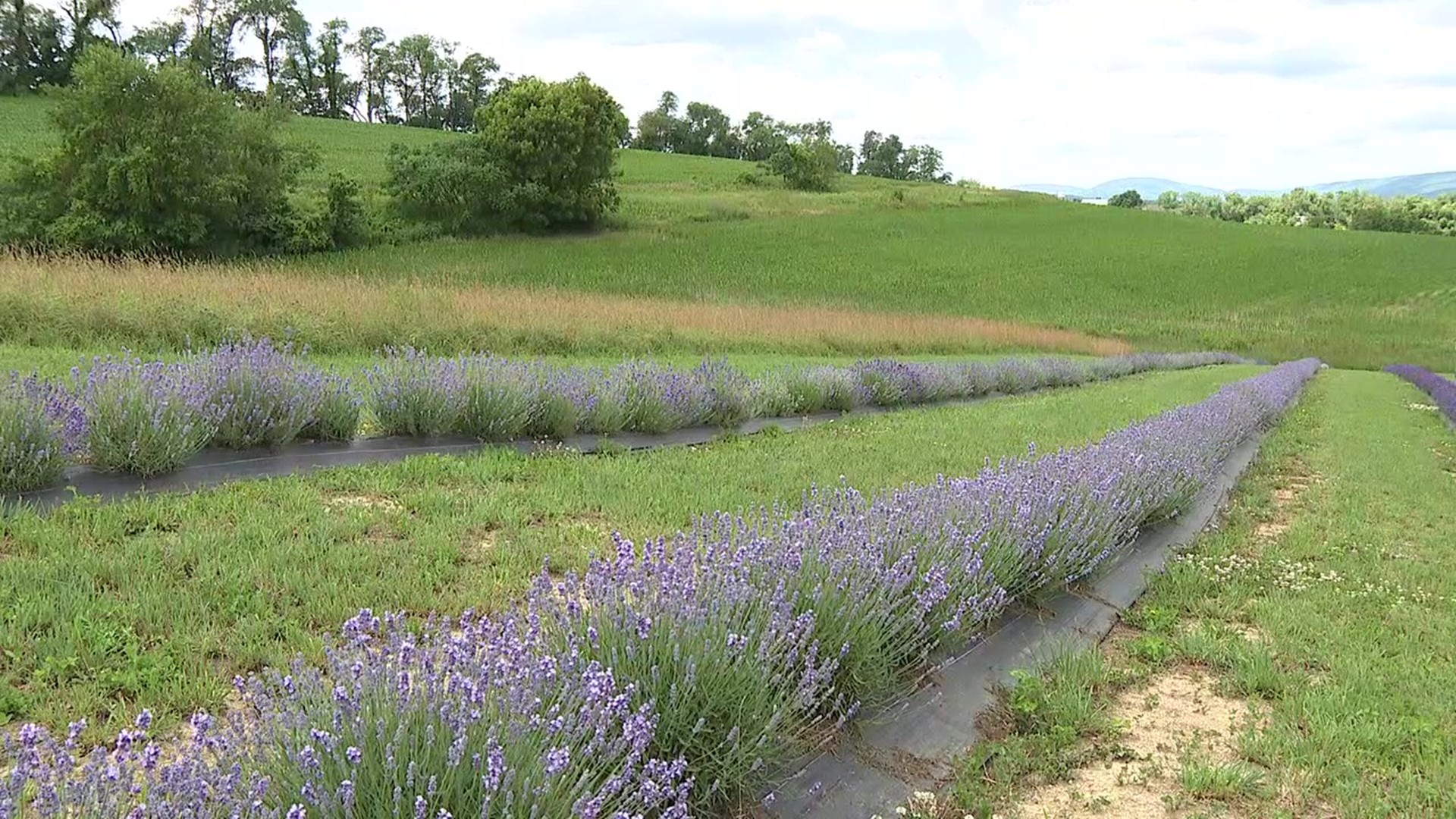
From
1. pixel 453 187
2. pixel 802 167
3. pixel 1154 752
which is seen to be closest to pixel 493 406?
pixel 1154 752

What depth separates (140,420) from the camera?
13.9 ft

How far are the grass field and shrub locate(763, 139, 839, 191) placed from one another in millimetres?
58523

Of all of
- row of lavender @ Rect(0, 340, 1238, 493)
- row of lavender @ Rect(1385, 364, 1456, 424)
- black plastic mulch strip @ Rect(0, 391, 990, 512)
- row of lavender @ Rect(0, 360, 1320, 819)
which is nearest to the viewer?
row of lavender @ Rect(0, 360, 1320, 819)

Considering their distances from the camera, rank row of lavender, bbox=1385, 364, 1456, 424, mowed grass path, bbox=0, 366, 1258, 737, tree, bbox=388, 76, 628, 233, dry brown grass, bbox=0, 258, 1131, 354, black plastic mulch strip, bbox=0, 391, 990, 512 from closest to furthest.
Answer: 1. mowed grass path, bbox=0, 366, 1258, 737
2. black plastic mulch strip, bbox=0, 391, 990, 512
3. dry brown grass, bbox=0, 258, 1131, 354
4. row of lavender, bbox=1385, 364, 1456, 424
5. tree, bbox=388, 76, 628, 233

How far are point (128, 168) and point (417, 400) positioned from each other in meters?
22.9

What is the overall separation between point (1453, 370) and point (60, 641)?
3673cm

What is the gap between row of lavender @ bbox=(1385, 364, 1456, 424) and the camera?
14225 millimetres

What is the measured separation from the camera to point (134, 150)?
22375 mm

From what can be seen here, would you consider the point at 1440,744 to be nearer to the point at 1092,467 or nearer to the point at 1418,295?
the point at 1092,467

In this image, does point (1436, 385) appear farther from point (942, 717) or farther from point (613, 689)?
point (613, 689)

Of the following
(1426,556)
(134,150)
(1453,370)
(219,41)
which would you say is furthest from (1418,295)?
(219,41)

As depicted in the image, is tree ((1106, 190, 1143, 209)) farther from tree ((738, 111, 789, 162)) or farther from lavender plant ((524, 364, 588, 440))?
lavender plant ((524, 364, 588, 440))

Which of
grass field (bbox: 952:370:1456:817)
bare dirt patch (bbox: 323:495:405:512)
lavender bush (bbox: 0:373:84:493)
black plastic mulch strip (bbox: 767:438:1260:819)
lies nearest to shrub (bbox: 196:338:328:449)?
lavender bush (bbox: 0:373:84:493)

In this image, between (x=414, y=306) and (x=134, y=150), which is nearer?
(x=414, y=306)
